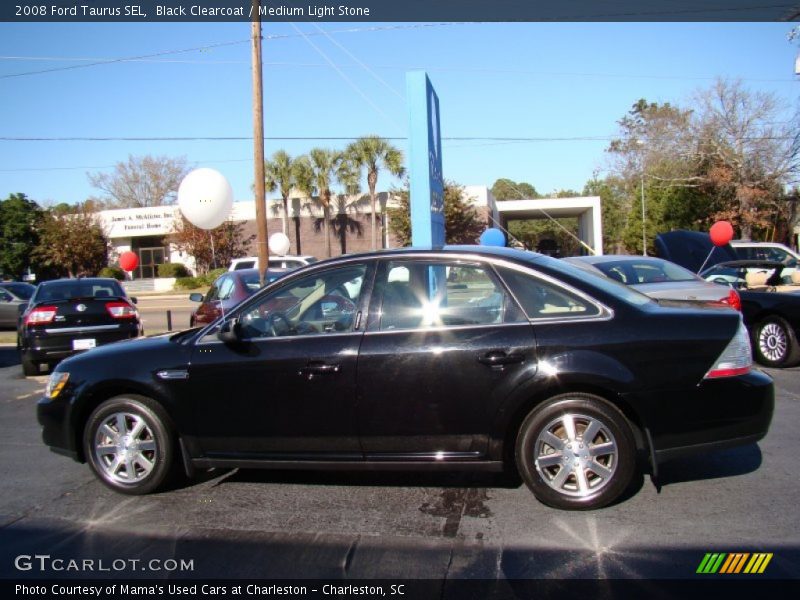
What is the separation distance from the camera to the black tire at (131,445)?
15.1ft

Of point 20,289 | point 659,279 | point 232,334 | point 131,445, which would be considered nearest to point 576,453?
point 232,334

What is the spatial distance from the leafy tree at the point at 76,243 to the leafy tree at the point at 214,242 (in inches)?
213

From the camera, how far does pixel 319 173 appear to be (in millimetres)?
40469

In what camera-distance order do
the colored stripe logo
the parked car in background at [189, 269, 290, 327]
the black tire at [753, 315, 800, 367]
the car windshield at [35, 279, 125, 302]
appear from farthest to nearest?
the car windshield at [35, 279, 125, 302] → the parked car in background at [189, 269, 290, 327] → the black tire at [753, 315, 800, 367] → the colored stripe logo

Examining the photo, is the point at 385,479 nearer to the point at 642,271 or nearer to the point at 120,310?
the point at 642,271

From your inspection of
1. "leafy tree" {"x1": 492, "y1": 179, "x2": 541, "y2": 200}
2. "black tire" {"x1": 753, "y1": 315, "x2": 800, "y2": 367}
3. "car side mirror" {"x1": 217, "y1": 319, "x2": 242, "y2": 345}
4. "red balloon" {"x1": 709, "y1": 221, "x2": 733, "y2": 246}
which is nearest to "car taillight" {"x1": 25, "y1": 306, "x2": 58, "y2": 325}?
"car side mirror" {"x1": 217, "y1": 319, "x2": 242, "y2": 345}

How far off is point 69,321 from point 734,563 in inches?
381

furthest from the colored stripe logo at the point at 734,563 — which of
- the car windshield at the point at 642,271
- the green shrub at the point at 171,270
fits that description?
the green shrub at the point at 171,270

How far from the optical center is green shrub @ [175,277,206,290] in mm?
39812

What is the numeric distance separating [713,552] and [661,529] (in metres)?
0.34

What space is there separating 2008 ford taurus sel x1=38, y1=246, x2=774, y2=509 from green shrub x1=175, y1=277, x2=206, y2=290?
120 feet

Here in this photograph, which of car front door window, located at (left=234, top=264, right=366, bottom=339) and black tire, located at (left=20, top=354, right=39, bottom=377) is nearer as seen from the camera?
car front door window, located at (left=234, top=264, right=366, bottom=339)

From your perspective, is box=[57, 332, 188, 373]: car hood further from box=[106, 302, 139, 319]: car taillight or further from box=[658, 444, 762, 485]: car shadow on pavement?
box=[106, 302, 139, 319]: car taillight
